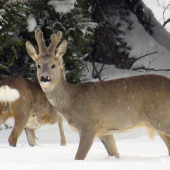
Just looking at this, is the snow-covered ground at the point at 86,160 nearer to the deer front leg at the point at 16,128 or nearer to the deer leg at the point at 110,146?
the deer leg at the point at 110,146

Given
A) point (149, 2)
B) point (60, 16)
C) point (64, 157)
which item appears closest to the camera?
point (64, 157)

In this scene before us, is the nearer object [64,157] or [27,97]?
[64,157]

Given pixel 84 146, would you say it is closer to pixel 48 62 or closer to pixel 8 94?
pixel 48 62

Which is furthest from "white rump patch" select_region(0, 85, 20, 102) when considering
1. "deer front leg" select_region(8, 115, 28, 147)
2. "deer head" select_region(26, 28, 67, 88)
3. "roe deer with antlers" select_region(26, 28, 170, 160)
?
"roe deer with antlers" select_region(26, 28, 170, 160)

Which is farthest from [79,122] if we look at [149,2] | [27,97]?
[149,2]

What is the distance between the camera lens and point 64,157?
16.7ft

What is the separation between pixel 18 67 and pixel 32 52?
4.18m

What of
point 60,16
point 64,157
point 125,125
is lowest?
point 64,157

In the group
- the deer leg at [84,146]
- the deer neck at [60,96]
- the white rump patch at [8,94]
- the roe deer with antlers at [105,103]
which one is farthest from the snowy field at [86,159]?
the white rump patch at [8,94]

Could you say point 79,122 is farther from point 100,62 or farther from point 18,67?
point 100,62

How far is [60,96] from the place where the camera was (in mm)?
4992

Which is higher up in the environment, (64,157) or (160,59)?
(160,59)

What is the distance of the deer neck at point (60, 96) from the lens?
4934 mm

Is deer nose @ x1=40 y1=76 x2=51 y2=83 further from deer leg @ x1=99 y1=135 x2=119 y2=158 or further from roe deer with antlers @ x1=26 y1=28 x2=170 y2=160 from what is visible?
deer leg @ x1=99 y1=135 x2=119 y2=158
